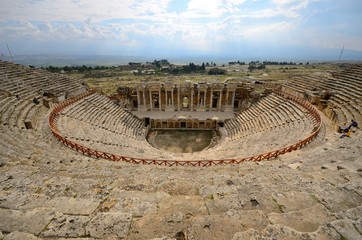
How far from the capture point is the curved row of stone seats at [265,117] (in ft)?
73.7

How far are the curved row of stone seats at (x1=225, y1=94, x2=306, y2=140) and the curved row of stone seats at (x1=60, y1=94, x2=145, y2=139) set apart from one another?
13.6 metres

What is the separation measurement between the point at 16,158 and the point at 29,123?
29.3 feet

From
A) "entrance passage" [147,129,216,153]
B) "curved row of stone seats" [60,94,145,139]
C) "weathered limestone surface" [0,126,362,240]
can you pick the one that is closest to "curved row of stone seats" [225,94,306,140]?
"entrance passage" [147,129,216,153]

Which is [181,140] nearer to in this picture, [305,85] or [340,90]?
[305,85]

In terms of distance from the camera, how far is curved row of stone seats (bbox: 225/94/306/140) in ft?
73.7

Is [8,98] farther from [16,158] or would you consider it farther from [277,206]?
[277,206]

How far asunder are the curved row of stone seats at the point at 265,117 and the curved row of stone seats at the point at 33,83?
24074mm

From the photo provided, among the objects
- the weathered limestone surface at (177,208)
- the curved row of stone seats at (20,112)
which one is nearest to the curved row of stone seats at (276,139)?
the weathered limestone surface at (177,208)

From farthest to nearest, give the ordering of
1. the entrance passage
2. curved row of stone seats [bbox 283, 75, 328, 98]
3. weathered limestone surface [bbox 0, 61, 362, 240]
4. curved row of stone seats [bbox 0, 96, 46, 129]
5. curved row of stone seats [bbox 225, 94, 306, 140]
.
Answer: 1. curved row of stone seats [bbox 283, 75, 328, 98]
2. the entrance passage
3. curved row of stone seats [bbox 225, 94, 306, 140]
4. curved row of stone seats [bbox 0, 96, 46, 129]
5. weathered limestone surface [bbox 0, 61, 362, 240]

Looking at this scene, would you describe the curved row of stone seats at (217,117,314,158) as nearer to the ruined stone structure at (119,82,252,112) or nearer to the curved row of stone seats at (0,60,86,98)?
the ruined stone structure at (119,82,252,112)

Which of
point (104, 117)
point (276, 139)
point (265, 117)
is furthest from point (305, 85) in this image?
point (104, 117)

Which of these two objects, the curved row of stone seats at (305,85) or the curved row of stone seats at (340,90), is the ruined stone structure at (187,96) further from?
the curved row of stone seats at (340,90)

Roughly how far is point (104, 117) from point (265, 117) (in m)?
21.4

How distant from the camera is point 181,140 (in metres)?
27.5
